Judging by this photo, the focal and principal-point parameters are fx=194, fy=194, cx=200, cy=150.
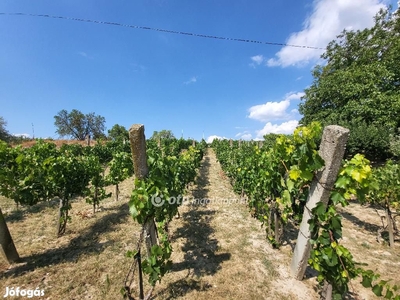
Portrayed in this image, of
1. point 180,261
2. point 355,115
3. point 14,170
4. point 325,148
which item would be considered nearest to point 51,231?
point 14,170

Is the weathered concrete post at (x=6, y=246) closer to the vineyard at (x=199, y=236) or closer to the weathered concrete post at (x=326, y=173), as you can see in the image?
the vineyard at (x=199, y=236)

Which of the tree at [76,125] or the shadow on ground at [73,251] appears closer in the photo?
the shadow on ground at [73,251]

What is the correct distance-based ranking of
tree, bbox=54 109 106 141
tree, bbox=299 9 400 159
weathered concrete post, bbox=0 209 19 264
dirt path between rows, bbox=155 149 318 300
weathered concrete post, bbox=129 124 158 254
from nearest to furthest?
1. weathered concrete post, bbox=129 124 158 254
2. dirt path between rows, bbox=155 149 318 300
3. weathered concrete post, bbox=0 209 19 264
4. tree, bbox=299 9 400 159
5. tree, bbox=54 109 106 141

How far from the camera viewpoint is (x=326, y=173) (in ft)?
7.94

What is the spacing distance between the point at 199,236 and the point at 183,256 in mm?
802

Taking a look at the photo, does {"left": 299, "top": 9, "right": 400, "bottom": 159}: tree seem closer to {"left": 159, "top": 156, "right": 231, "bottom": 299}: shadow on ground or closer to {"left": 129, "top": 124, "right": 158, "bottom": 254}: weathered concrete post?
{"left": 159, "top": 156, "right": 231, "bottom": 299}: shadow on ground

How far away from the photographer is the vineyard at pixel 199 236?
2434 mm

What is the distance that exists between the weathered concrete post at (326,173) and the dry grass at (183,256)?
0.84m

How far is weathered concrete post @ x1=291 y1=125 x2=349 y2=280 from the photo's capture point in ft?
7.57

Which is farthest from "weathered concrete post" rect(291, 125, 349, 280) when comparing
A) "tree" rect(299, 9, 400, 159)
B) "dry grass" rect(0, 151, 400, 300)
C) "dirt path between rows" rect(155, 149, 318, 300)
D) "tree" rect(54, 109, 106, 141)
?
"tree" rect(54, 109, 106, 141)

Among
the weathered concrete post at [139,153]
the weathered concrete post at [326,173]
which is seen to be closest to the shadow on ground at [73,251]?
the weathered concrete post at [139,153]

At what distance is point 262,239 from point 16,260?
4727 millimetres

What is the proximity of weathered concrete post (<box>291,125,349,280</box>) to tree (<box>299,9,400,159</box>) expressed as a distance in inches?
450

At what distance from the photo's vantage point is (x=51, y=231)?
183 inches
